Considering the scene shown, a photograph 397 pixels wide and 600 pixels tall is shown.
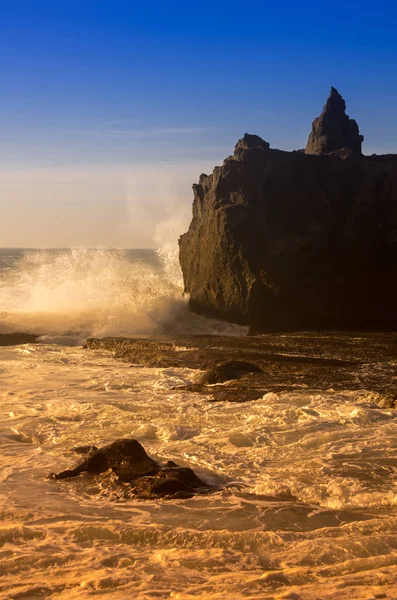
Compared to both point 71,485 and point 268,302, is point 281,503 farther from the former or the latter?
point 268,302

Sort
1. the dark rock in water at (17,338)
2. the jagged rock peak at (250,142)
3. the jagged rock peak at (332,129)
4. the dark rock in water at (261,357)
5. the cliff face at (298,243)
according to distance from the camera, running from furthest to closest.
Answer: the jagged rock peak at (332,129) < the jagged rock peak at (250,142) < the cliff face at (298,243) < the dark rock in water at (17,338) < the dark rock in water at (261,357)

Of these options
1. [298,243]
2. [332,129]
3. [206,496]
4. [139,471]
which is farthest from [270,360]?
[332,129]

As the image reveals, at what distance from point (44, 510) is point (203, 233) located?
23.8 meters

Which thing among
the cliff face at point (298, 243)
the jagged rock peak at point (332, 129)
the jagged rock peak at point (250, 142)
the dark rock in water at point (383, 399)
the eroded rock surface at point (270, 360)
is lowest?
the dark rock in water at point (383, 399)

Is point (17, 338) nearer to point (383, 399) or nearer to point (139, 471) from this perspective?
point (383, 399)

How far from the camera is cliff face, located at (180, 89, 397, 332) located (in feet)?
90.6

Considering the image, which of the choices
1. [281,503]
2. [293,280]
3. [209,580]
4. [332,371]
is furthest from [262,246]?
[209,580]

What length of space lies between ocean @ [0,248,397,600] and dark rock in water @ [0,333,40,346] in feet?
20.3

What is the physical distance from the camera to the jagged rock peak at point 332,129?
117 feet

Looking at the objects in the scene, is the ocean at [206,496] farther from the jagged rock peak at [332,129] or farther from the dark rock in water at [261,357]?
the jagged rock peak at [332,129]

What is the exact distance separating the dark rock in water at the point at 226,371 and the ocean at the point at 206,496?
57 cm

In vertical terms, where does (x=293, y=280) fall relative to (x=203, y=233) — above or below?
below

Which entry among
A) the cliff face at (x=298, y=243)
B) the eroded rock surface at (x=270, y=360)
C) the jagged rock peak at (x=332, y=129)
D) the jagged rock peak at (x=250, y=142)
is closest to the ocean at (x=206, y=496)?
the eroded rock surface at (x=270, y=360)

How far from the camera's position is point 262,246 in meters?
28.5
